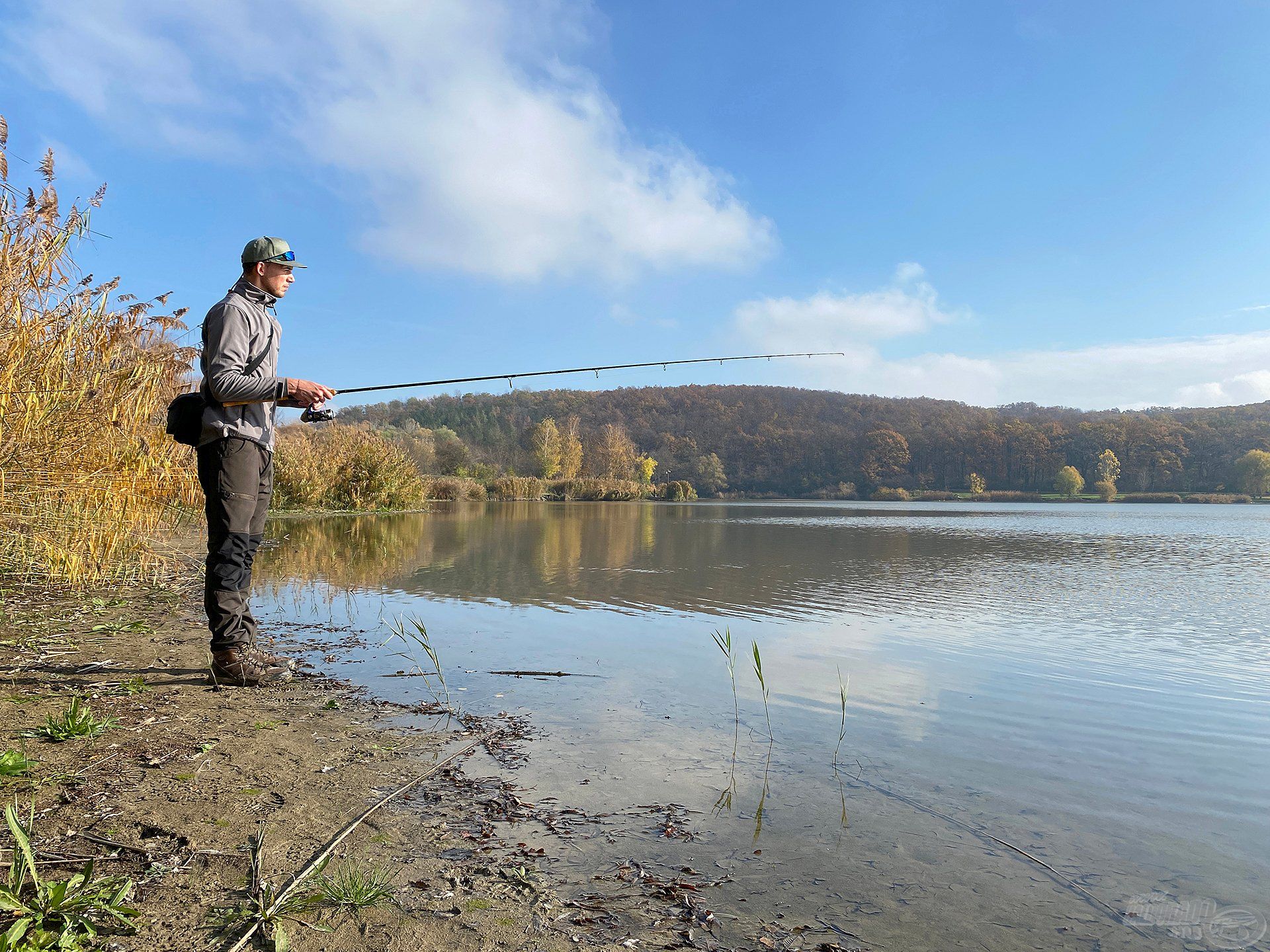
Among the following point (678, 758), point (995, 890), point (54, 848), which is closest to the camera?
point (54, 848)

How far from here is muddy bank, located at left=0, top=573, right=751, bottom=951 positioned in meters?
1.88

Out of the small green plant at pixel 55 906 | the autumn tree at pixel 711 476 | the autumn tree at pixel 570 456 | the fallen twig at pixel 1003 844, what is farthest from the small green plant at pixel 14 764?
the autumn tree at pixel 711 476

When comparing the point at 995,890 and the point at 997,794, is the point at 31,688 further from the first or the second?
the point at 997,794

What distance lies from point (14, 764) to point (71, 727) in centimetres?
40

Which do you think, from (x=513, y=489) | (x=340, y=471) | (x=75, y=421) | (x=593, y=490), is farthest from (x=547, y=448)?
(x=75, y=421)

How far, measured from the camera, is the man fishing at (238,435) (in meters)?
3.89

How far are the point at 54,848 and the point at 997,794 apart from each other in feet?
10.4

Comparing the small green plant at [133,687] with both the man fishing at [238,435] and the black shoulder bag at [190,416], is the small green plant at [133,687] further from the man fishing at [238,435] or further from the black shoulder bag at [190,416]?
the black shoulder bag at [190,416]

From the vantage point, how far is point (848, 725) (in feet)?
12.8

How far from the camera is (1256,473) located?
65.6 meters

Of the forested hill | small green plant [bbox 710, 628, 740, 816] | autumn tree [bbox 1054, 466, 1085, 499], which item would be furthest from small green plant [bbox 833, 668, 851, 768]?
autumn tree [bbox 1054, 466, 1085, 499]

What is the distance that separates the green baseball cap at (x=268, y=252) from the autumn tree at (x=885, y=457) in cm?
8182

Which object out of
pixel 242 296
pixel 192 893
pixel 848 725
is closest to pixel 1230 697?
pixel 848 725

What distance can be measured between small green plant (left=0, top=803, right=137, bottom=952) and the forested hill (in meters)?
61.8
